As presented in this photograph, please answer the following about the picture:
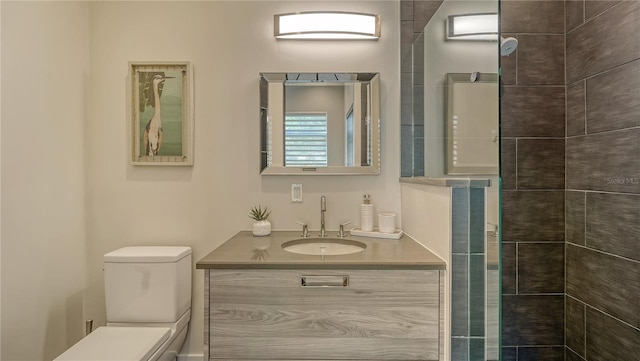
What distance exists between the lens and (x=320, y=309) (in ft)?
4.29

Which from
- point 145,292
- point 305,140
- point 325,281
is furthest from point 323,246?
point 145,292

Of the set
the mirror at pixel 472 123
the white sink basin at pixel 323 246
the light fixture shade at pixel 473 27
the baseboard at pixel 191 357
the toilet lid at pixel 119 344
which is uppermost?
the light fixture shade at pixel 473 27

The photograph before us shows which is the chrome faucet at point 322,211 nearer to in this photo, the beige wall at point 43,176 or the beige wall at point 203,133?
the beige wall at point 203,133

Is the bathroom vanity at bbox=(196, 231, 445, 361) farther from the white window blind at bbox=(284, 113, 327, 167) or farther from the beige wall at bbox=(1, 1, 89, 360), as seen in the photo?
the beige wall at bbox=(1, 1, 89, 360)

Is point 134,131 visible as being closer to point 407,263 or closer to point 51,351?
point 51,351

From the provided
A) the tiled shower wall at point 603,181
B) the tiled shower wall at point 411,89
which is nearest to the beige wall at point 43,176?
the tiled shower wall at point 411,89

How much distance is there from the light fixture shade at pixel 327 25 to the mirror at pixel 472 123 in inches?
31.2

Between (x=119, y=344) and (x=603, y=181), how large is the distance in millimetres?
2321

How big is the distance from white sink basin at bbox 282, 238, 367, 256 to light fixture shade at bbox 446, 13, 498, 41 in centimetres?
105

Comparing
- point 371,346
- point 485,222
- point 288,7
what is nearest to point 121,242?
point 371,346

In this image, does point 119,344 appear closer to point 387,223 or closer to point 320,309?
point 320,309

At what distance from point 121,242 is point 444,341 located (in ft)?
5.95

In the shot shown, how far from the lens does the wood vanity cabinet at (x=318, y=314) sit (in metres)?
1.30

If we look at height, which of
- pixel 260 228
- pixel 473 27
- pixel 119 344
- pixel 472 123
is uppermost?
pixel 473 27
